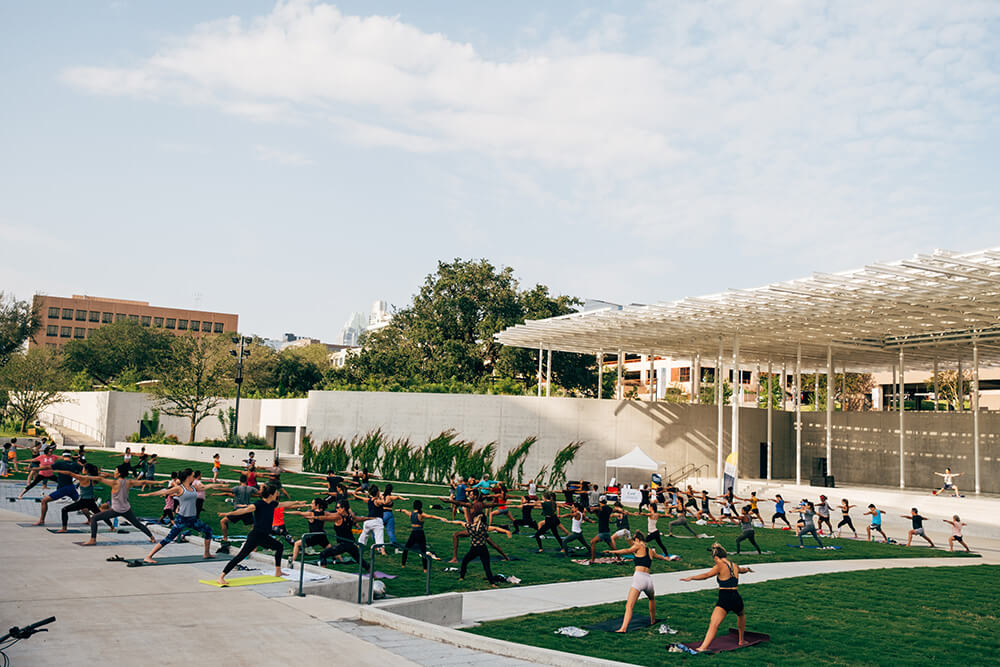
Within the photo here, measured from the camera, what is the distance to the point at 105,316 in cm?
12556

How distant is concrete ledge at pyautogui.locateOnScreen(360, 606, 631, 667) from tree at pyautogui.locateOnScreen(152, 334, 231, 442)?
44.0 meters

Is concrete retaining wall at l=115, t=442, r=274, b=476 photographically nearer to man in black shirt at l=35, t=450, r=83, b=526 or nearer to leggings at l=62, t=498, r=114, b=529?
man in black shirt at l=35, t=450, r=83, b=526

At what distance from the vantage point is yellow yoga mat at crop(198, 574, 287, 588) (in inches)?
468

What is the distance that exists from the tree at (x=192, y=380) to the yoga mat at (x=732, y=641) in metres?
45.2

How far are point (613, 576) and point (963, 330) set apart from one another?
88.5 ft

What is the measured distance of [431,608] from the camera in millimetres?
11070

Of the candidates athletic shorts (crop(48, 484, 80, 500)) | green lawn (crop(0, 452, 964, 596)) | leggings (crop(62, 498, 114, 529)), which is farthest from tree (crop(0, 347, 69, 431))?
leggings (crop(62, 498, 114, 529))

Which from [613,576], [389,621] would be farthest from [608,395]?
[389,621]

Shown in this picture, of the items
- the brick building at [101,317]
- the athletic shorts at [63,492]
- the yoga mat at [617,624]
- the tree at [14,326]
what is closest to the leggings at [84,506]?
the athletic shorts at [63,492]

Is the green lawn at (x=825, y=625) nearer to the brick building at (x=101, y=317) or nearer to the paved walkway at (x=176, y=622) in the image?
the paved walkway at (x=176, y=622)

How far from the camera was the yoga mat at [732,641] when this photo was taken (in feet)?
33.9

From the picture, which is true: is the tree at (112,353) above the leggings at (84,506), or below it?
above

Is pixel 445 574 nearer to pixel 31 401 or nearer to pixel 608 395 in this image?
pixel 31 401

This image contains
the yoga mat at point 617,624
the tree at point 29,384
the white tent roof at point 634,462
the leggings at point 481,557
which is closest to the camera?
the yoga mat at point 617,624
